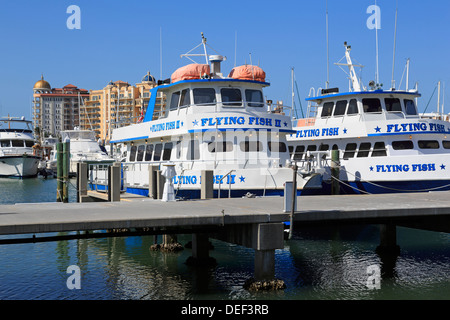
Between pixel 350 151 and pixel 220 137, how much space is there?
25.4 feet

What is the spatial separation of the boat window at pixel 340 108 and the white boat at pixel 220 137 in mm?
5208

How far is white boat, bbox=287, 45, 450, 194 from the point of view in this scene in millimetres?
22250

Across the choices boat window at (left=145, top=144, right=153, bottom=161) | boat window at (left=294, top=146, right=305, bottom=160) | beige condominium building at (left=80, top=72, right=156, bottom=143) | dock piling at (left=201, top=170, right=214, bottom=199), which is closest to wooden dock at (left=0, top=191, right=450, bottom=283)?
dock piling at (left=201, top=170, right=214, bottom=199)

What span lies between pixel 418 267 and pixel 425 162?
21.2ft

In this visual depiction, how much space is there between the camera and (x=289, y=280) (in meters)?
15.1

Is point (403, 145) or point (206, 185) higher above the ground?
point (403, 145)

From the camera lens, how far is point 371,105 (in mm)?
26156

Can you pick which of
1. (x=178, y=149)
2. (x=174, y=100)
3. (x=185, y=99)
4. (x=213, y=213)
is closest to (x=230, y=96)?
(x=185, y=99)

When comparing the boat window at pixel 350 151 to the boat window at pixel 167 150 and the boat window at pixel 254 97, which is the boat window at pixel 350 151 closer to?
the boat window at pixel 254 97

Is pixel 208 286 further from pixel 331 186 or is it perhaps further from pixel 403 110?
pixel 403 110

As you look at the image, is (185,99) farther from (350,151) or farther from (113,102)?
(113,102)

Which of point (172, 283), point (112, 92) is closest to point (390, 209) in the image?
point (172, 283)

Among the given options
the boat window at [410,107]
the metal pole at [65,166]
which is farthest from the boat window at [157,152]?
the boat window at [410,107]

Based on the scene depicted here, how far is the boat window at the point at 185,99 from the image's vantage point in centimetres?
2234
